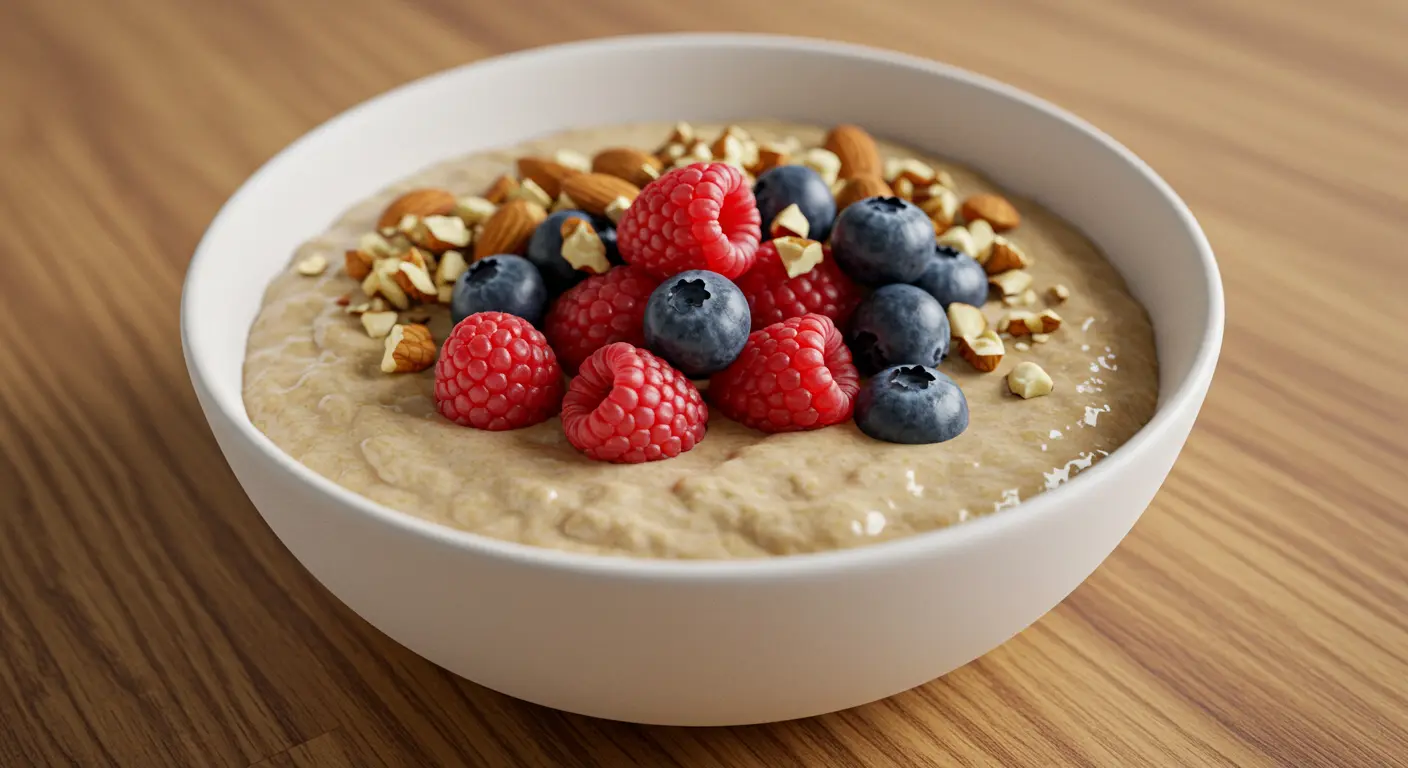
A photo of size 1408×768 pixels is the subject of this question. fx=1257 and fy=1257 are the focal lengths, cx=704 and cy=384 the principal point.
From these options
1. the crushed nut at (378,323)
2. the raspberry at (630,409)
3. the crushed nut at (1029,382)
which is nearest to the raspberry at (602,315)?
the raspberry at (630,409)

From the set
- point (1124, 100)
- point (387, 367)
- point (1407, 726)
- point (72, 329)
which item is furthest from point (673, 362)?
point (1124, 100)

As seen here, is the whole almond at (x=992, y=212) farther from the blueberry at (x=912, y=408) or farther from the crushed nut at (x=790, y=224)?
the blueberry at (x=912, y=408)

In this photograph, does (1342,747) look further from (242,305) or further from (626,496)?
(242,305)

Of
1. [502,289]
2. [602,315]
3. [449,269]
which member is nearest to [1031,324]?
[602,315]

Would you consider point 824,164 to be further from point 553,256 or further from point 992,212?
point 553,256

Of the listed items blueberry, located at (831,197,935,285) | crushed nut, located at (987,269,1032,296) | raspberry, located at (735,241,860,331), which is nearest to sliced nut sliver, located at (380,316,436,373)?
raspberry, located at (735,241,860,331)

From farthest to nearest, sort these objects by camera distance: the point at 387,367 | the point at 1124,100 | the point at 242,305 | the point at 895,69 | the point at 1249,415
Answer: the point at 1124,100 → the point at 895,69 → the point at 1249,415 → the point at 242,305 → the point at 387,367

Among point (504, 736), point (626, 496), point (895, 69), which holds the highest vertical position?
point (895, 69)
